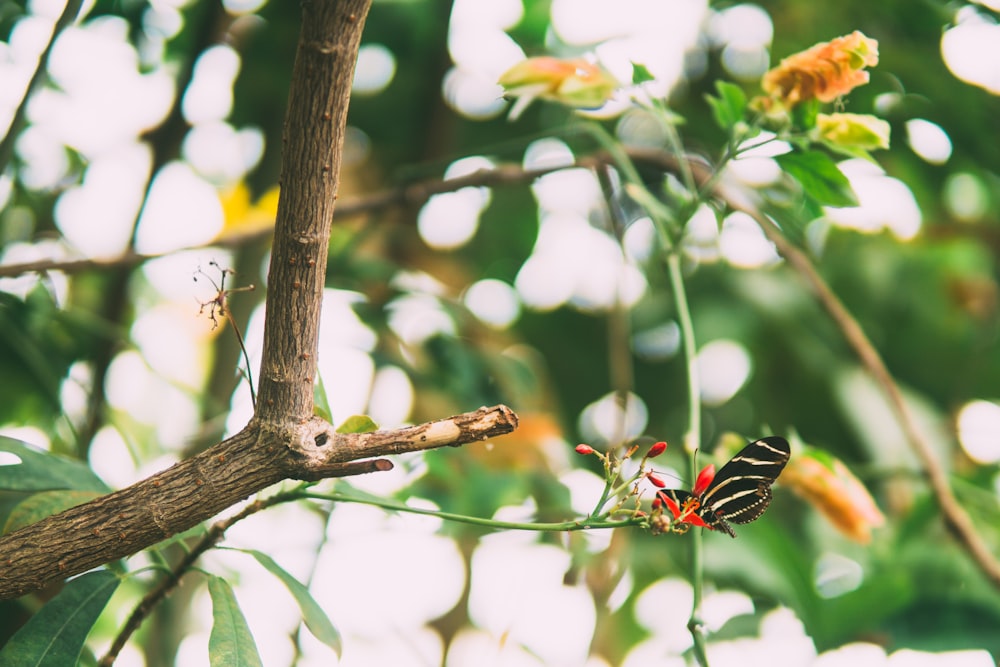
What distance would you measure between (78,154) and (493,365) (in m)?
0.83

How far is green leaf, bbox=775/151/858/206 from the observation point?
0.70 metres

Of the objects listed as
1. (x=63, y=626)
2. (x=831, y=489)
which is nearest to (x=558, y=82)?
(x=831, y=489)

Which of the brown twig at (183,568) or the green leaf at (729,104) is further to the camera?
the green leaf at (729,104)

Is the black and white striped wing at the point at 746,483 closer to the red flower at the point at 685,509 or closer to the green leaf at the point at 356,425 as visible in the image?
the red flower at the point at 685,509

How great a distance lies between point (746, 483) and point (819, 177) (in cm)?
29

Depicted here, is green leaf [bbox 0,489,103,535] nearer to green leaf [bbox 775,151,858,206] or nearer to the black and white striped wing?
the black and white striped wing

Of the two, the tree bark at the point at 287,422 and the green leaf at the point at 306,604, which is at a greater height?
the tree bark at the point at 287,422

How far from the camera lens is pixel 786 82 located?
0.71 metres

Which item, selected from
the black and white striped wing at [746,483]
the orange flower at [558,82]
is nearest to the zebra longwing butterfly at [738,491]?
the black and white striped wing at [746,483]

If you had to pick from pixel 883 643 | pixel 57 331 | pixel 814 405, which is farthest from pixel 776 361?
pixel 57 331

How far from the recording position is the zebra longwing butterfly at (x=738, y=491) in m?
0.53

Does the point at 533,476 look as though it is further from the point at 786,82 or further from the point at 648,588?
the point at 786,82

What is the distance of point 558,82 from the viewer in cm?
79

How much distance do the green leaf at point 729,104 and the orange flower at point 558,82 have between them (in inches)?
3.9
